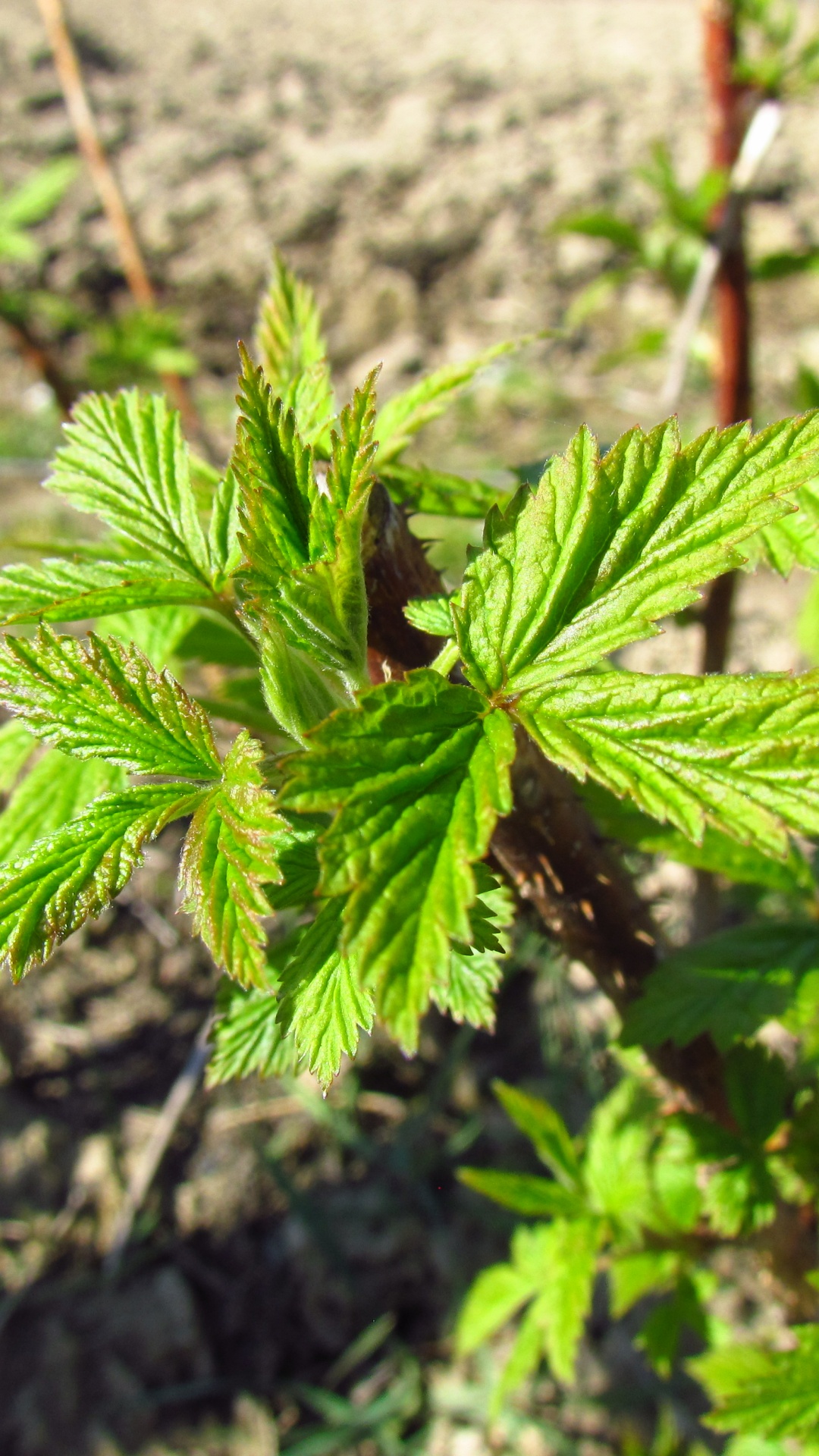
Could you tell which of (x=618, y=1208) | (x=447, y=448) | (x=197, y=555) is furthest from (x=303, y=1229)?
(x=447, y=448)

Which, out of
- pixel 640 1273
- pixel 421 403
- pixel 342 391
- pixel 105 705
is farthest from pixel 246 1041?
pixel 342 391

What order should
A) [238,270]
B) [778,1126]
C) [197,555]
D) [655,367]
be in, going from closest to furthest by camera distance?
[197,555] → [778,1126] → [655,367] → [238,270]

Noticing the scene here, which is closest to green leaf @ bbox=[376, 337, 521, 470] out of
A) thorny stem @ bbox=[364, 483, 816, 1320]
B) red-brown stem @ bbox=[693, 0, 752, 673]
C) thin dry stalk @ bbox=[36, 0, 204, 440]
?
thorny stem @ bbox=[364, 483, 816, 1320]

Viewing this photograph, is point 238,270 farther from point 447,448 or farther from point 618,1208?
point 618,1208

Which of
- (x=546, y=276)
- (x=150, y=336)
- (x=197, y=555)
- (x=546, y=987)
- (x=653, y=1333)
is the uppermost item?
(x=546, y=276)

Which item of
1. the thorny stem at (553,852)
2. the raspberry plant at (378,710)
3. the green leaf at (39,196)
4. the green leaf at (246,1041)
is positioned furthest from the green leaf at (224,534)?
the green leaf at (39,196)

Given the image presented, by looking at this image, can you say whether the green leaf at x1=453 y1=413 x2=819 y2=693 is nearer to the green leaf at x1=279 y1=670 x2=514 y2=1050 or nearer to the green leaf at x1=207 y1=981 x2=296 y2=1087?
the green leaf at x1=279 y1=670 x2=514 y2=1050
